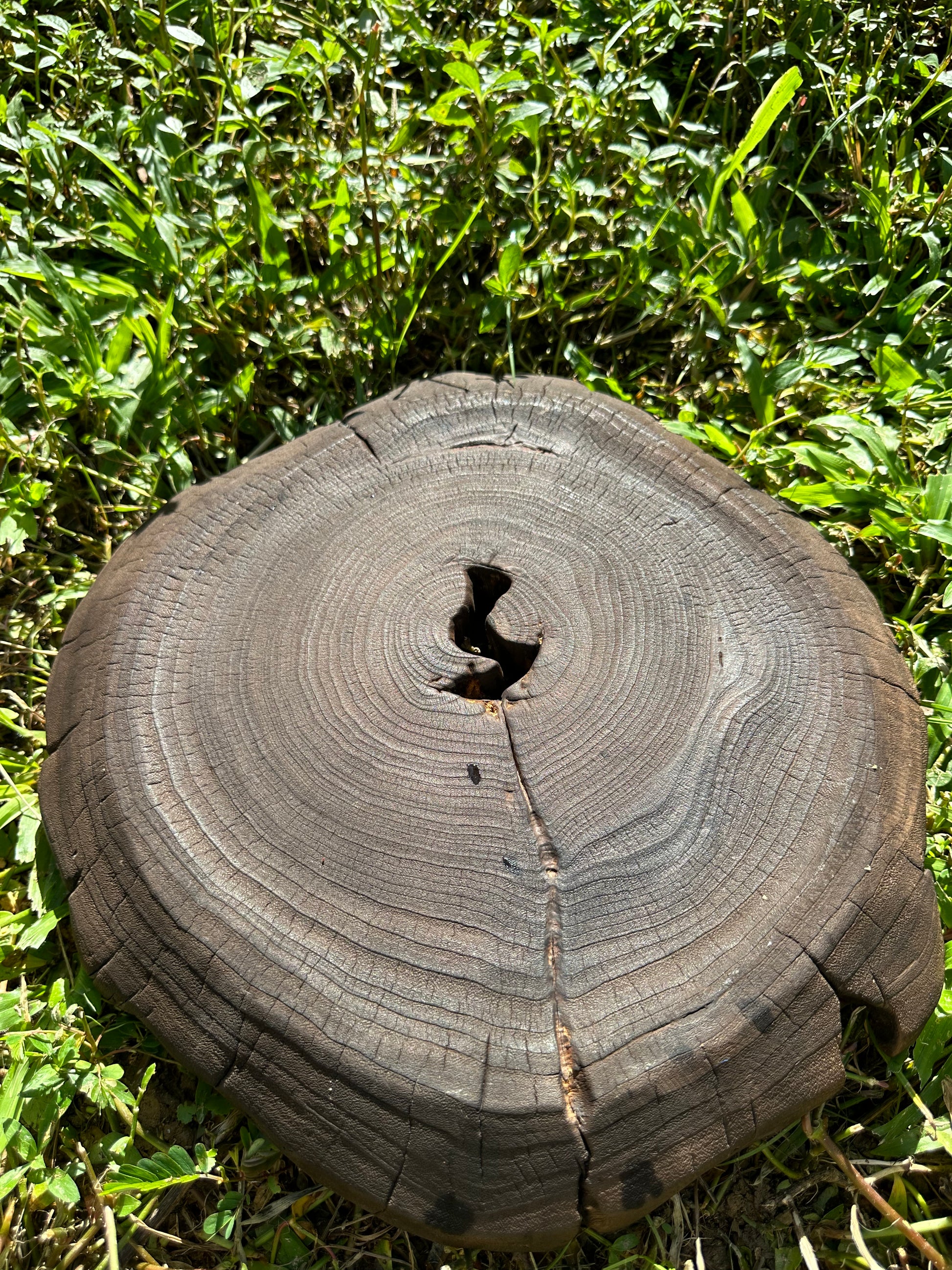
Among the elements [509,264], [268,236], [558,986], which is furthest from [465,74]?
[558,986]

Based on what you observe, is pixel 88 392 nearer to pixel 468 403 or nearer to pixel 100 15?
pixel 468 403

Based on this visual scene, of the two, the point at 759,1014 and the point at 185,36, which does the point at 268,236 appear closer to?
the point at 185,36

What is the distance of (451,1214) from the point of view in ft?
4.61

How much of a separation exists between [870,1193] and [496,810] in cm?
93

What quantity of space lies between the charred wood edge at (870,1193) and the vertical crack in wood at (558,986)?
0.51 meters

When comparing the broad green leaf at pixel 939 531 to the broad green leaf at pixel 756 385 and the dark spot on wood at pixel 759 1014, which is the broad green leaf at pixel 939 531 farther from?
the dark spot on wood at pixel 759 1014

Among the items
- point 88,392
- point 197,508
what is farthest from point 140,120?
point 197,508

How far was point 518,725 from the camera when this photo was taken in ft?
5.35

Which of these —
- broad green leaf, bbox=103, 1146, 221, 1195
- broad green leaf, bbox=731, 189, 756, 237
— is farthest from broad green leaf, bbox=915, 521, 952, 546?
broad green leaf, bbox=103, 1146, 221, 1195

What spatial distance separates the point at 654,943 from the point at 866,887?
0.35 metres

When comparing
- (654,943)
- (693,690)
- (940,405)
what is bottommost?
(654,943)

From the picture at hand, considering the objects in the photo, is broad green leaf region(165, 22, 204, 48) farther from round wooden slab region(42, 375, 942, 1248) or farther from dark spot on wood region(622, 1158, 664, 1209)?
dark spot on wood region(622, 1158, 664, 1209)

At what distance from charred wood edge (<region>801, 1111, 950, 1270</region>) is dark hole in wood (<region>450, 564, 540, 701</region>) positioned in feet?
2.85

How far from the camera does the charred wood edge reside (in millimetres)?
1674
